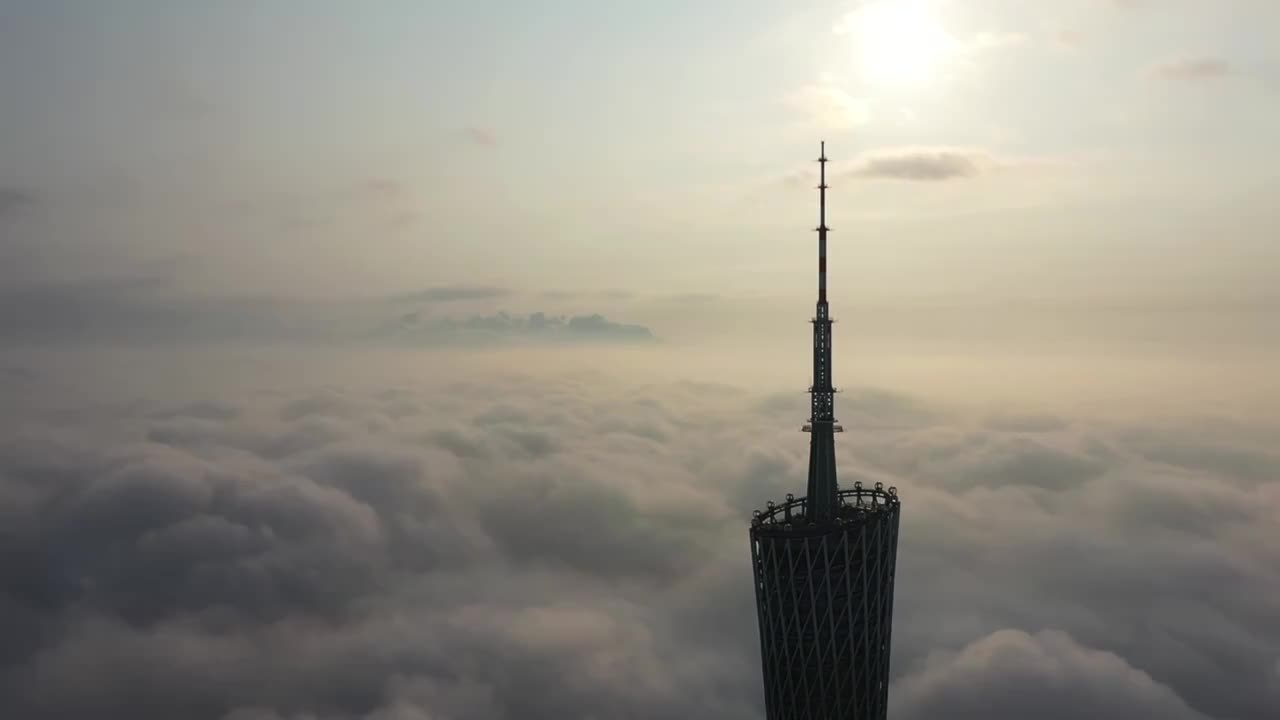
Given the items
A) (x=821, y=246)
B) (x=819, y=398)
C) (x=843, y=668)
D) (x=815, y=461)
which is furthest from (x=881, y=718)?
(x=821, y=246)

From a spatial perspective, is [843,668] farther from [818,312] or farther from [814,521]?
[818,312]

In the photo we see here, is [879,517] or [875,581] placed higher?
[879,517]

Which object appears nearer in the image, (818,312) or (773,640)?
(773,640)
